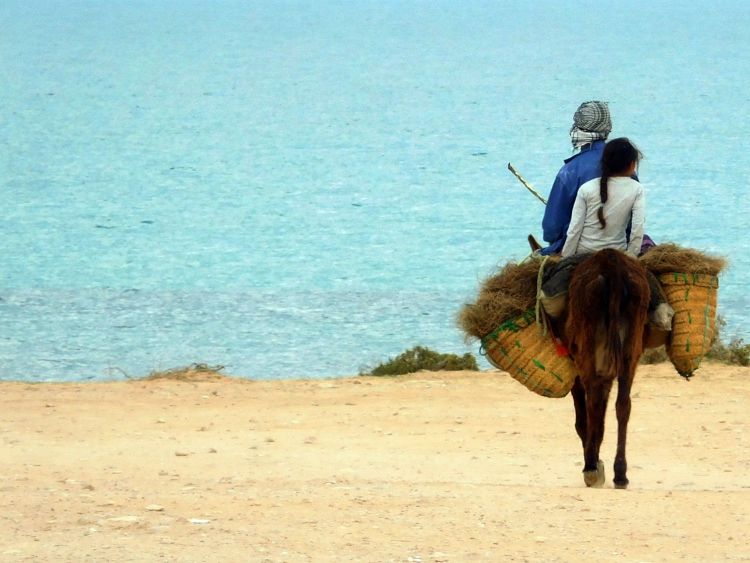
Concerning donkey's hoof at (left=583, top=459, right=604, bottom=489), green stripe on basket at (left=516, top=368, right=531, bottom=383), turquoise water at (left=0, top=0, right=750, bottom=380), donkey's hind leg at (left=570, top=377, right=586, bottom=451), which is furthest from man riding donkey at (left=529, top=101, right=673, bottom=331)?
turquoise water at (left=0, top=0, right=750, bottom=380)

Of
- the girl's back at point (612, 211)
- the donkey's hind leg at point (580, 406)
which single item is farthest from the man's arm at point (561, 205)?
the donkey's hind leg at point (580, 406)

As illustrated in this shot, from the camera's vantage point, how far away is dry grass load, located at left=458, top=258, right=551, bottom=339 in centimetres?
898

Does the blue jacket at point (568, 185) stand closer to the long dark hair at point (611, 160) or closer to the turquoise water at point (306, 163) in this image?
the long dark hair at point (611, 160)

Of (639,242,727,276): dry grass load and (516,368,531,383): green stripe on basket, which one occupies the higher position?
(639,242,727,276): dry grass load

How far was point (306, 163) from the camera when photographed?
32.5 metres

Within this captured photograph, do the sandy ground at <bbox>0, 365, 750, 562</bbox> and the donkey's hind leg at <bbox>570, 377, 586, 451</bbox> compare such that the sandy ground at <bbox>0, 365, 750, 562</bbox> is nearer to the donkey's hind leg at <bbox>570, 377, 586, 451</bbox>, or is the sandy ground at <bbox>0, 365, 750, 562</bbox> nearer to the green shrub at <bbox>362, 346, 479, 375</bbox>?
the green shrub at <bbox>362, 346, 479, 375</bbox>

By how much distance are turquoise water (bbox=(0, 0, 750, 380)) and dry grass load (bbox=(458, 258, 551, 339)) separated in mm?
6892

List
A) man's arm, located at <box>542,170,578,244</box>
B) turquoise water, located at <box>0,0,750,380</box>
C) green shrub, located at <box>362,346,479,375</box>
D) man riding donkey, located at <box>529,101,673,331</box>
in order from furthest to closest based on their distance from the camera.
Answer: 1. turquoise water, located at <box>0,0,750,380</box>
2. green shrub, located at <box>362,346,479,375</box>
3. man's arm, located at <box>542,170,578,244</box>
4. man riding donkey, located at <box>529,101,673,331</box>

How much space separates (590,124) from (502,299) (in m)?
1.09

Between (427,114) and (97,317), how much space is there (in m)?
19.8

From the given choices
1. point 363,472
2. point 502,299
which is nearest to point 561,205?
point 502,299

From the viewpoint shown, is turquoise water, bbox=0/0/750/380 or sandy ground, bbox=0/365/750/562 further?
turquoise water, bbox=0/0/750/380

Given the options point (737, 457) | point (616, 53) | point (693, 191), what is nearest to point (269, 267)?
point (693, 191)

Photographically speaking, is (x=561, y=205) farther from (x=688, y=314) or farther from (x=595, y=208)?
(x=688, y=314)
